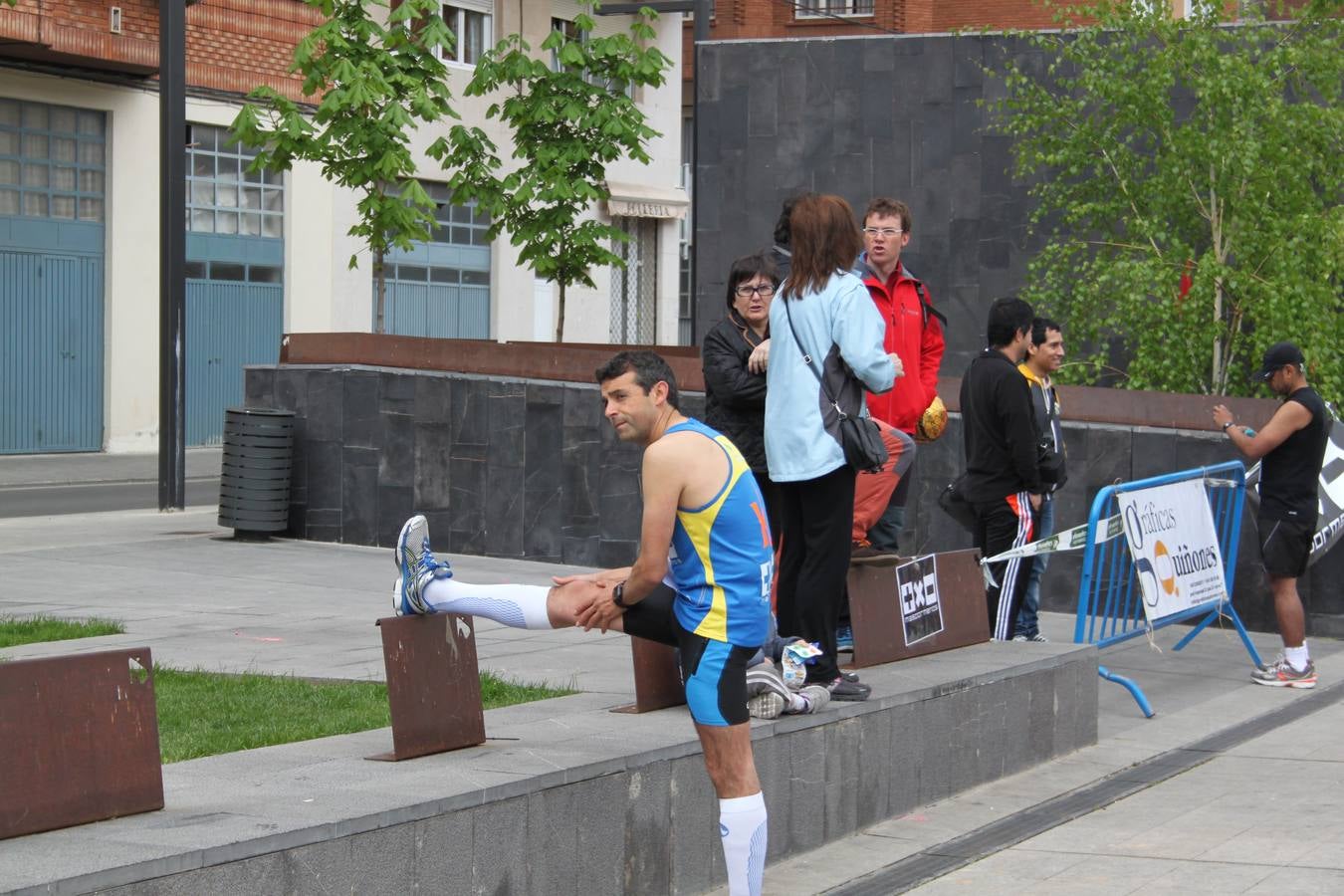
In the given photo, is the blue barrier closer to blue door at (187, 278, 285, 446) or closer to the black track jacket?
the black track jacket

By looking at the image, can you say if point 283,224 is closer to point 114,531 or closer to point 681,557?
point 114,531

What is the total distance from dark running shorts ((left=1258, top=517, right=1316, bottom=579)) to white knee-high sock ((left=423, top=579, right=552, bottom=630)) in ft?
18.0

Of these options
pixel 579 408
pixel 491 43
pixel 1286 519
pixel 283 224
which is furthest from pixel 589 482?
pixel 491 43

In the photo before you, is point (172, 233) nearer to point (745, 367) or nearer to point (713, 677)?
point (745, 367)

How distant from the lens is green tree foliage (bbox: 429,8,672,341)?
21.6 meters

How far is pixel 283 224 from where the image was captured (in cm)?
2977

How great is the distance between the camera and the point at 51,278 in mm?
26500

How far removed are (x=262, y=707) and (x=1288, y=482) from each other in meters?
5.51

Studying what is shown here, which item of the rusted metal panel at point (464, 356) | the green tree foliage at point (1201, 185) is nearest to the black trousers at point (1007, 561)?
the rusted metal panel at point (464, 356)

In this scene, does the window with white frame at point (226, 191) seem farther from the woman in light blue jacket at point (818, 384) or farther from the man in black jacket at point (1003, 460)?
the woman in light blue jacket at point (818, 384)

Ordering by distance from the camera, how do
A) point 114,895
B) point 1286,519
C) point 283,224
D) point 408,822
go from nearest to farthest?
point 114,895 < point 408,822 < point 1286,519 < point 283,224

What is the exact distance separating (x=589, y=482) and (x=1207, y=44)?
20.3ft

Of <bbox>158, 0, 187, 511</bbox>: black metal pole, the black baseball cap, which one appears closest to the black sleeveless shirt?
the black baseball cap

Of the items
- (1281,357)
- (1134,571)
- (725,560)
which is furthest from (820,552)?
(1281,357)
